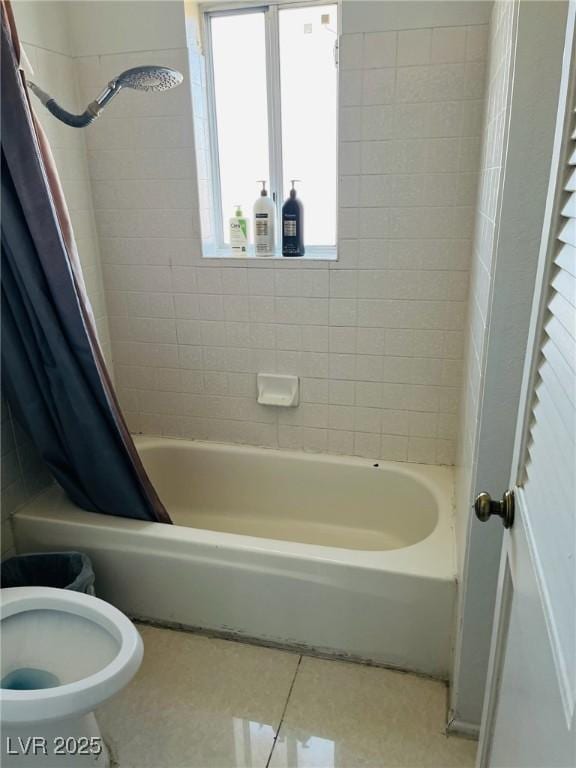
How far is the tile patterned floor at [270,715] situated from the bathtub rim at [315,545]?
0.38 metres

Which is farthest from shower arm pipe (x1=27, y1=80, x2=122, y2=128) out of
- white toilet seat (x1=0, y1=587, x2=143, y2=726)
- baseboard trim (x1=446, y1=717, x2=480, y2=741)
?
baseboard trim (x1=446, y1=717, x2=480, y2=741)

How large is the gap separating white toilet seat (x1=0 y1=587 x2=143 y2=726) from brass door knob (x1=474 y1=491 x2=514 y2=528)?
3.06ft

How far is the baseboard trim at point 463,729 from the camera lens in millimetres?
1595

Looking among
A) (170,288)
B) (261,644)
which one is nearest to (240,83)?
(170,288)

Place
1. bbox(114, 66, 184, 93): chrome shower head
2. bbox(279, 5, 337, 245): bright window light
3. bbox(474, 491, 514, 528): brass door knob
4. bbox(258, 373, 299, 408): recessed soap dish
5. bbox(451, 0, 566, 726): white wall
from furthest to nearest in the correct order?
bbox(258, 373, 299, 408): recessed soap dish → bbox(279, 5, 337, 245): bright window light → bbox(114, 66, 184, 93): chrome shower head → bbox(451, 0, 566, 726): white wall → bbox(474, 491, 514, 528): brass door knob

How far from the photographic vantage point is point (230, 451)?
2.45 metres

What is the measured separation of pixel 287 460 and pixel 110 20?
1798 mm

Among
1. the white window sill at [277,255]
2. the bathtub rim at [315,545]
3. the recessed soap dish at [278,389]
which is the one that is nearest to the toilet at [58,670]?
the bathtub rim at [315,545]

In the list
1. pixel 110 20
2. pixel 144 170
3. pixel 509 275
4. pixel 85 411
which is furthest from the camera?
pixel 144 170

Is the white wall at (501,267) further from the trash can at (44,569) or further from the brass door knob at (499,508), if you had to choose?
the trash can at (44,569)

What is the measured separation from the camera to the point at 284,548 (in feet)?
5.92

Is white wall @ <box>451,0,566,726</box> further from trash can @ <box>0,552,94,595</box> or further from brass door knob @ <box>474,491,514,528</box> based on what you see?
trash can @ <box>0,552,94,595</box>

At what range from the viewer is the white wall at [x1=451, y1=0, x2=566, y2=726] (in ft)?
3.50

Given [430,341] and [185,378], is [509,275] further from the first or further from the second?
[185,378]
